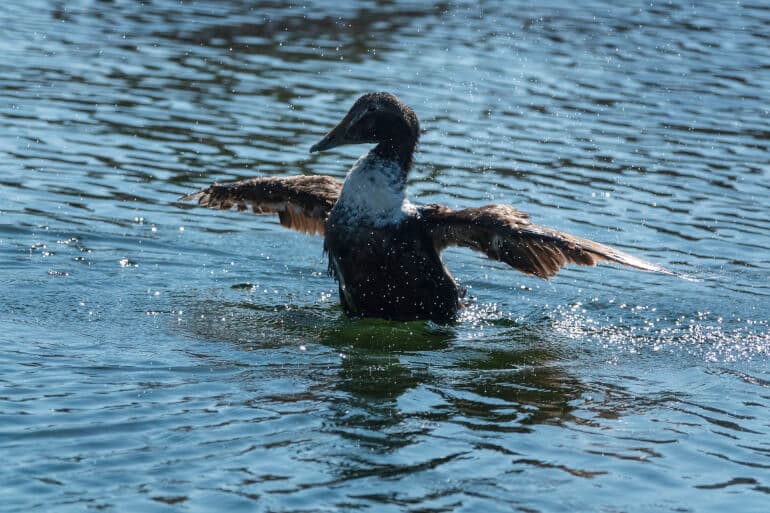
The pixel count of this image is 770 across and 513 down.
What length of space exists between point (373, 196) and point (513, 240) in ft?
3.43

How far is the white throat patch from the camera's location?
27.9ft

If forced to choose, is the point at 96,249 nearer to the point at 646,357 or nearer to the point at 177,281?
the point at 177,281

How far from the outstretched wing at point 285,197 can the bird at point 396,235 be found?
0.88m

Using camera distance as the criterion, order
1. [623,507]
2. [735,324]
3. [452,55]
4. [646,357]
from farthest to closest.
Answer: [452,55], [735,324], [646,357], [623,507]

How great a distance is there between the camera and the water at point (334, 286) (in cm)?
598

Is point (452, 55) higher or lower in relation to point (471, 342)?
higher

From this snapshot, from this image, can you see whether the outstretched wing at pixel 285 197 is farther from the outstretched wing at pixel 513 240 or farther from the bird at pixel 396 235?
the outstretched wing at pixel 513 240

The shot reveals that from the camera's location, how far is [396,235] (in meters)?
8.49

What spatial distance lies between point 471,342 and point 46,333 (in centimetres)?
288

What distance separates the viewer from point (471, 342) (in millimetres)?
8586

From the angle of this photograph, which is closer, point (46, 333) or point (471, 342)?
point (46, 333)

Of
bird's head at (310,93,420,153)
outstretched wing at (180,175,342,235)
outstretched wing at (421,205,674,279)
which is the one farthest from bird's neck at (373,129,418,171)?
outstretched wing at (180,175,342,235)

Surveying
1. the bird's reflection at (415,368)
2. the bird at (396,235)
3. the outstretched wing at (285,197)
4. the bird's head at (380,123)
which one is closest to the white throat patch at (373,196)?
the bird at (396,235)

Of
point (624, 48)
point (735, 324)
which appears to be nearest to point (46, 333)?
point (735, 324)
